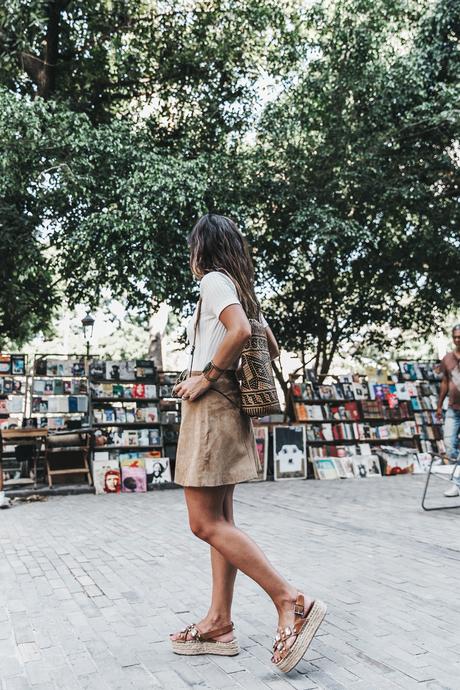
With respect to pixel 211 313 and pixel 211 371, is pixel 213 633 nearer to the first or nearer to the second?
pixel 211 371

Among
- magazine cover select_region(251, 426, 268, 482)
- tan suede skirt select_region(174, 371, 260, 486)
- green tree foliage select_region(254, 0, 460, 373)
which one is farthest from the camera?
green tree foliage select_region(254, 0, 460, 373)

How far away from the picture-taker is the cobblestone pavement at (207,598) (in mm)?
2846

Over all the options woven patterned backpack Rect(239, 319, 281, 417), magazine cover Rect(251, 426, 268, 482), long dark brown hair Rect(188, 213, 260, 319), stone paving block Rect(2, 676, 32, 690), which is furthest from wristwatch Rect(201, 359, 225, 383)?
magazine cover Rect(251, 426, 268, 482)

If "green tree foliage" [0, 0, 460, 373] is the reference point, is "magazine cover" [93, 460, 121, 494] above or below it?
below

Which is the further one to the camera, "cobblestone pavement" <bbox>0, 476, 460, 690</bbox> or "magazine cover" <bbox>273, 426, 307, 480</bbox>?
"magazine cover" <bbox>273, 426, 307, 480</bbox>

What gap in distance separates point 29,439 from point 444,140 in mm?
9818

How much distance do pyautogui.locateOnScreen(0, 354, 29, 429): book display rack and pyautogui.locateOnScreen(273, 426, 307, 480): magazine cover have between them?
15.2 feet

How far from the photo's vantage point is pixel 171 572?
4805mm

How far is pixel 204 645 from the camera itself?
306 cm

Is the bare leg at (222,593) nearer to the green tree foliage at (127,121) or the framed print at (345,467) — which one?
the green tree foliage at (127,121)

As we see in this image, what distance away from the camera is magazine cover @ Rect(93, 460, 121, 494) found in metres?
10.6

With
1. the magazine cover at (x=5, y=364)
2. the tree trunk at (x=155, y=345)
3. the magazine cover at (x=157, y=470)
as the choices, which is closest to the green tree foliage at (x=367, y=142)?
the magazine cover at (x=157, y=470)

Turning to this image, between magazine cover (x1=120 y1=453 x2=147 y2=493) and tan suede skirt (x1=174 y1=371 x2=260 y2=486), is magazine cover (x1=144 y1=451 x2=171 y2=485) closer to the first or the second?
magazine cover (x1=120 y1=453 x2=147 y2=493)

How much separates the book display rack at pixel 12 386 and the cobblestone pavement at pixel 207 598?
12.9 feet
